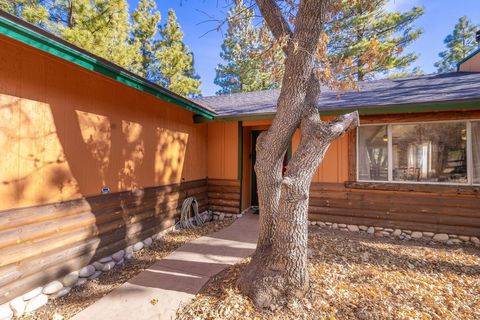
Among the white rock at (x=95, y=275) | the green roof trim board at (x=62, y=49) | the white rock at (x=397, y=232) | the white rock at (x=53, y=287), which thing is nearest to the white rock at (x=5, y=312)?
the white rock at (x=53, y=287)

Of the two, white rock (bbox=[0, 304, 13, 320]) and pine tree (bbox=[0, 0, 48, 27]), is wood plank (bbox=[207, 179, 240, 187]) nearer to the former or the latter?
white rock (bbox=[0, 304, 13, 320])

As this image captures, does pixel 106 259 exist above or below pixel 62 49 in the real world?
below

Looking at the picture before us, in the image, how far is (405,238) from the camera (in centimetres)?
478

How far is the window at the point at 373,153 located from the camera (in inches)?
198

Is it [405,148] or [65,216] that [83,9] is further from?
[405,148]

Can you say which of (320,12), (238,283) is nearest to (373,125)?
(320,12)

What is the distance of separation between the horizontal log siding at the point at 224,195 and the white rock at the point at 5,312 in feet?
14.5

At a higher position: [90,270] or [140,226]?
[140,226]

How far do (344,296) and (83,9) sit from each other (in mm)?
12665

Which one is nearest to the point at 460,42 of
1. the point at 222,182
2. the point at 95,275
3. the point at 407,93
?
the point at 407,93

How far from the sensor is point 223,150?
21.2 feet

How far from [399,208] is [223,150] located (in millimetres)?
4255

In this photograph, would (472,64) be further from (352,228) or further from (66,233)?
(66,233)

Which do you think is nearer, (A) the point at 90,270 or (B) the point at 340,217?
(A) the point at 90,270
